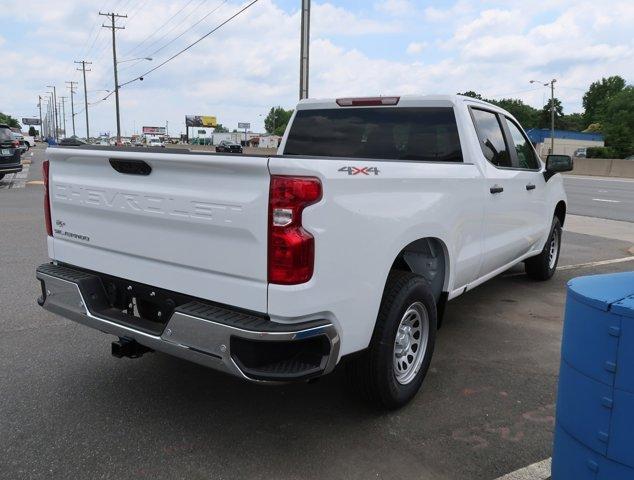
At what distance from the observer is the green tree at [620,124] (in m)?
81.7

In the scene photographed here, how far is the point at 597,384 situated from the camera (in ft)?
7.22

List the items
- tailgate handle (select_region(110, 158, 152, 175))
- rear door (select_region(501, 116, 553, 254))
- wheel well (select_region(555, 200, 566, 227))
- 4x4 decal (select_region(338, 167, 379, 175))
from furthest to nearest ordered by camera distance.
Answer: wheel well (select_region(555, 200, 566, 227)) → rear door (select_region(501, 116, 553, 254)) → tailgate handle (select_region(110, 158, 152, 175)) → 4x4 decal (select_region(338, 167, 379, 175))

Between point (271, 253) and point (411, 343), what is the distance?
1.44 metres

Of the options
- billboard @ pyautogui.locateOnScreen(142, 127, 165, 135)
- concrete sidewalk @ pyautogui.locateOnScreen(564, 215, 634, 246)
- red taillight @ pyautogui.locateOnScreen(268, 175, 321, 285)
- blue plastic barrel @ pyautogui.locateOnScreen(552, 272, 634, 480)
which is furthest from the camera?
billboard @ pyautogui.locateOnScreen(142, 127, 165, 135)

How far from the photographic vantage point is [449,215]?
149 inches

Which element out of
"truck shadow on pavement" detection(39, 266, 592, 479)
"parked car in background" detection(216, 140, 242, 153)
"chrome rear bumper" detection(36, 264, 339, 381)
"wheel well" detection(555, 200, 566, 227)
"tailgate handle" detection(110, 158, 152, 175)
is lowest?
"truck shadow on pavement" detection(39, 266, 592, 479)

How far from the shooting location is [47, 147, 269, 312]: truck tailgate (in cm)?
266

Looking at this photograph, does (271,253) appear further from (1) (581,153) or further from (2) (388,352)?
(1) (581,153)

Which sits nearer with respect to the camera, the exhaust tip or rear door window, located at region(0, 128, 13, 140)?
the exhaust tip

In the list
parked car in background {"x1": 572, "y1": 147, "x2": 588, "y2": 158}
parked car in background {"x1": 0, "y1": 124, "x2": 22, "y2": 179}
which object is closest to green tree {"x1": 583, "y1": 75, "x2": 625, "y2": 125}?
parked car in background {"x1": 572, "y1": 147, "x2": 588, "y2": 158}

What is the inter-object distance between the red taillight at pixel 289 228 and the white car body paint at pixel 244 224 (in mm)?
35

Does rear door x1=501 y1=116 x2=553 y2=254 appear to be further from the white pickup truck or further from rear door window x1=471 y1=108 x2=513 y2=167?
the white pickup truck

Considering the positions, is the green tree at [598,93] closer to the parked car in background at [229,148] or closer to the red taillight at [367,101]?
the parked car in background at [229,148]

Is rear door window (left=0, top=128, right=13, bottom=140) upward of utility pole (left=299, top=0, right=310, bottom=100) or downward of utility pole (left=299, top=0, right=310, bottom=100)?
downward
